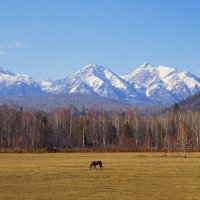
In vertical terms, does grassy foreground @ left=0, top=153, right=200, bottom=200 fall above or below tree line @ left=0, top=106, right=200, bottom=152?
below

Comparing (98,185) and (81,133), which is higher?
(81,133)

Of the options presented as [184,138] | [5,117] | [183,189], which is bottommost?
[183,189]

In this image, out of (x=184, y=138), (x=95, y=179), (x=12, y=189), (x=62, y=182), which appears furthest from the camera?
(x=184, y=138)

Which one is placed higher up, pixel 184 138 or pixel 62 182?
pixel 184 138

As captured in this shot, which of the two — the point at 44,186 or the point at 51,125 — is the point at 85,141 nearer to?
the point at 51,125

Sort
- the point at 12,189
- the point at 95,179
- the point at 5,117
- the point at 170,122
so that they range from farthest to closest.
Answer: the point at 170,122 → the point at 5,117 → the point at 95,179 → the point at 12,189

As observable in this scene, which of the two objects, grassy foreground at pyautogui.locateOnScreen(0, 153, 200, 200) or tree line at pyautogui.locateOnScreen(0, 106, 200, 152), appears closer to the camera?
grassy foreground at pyautogui.locateOnScreen(0, 153, 200, 200)

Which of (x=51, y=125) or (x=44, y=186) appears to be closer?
(x=44, y=186)

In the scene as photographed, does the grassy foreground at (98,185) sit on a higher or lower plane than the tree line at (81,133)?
lower

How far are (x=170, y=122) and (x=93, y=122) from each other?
29708 mm

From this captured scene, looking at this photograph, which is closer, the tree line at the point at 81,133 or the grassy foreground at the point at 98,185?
the grassy foreground at the point at 98,185

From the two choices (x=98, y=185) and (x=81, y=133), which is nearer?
(x=98, y=185)

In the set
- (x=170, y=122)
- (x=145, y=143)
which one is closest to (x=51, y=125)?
(x=145, y=143)

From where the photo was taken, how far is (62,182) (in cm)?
4488
